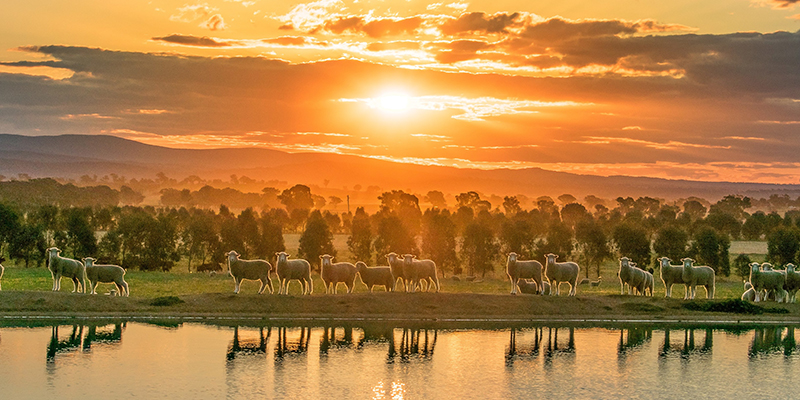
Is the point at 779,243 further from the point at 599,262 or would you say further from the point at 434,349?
the point at 434,349

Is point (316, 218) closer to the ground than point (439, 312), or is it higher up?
higher up

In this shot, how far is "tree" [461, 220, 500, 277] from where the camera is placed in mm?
85363

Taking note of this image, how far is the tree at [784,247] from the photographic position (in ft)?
277

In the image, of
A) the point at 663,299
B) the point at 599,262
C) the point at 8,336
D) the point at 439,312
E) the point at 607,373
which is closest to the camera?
the point at 607,373

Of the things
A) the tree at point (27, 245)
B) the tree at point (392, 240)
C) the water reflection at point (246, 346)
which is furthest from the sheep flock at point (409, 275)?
the tree at point (392, 240)

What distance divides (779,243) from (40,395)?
82.8 metres

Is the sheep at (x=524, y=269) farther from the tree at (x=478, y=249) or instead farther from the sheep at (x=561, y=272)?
the tree at (x=478, y=249)

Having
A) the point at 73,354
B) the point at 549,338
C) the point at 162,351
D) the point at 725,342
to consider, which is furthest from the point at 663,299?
the point at 73,354

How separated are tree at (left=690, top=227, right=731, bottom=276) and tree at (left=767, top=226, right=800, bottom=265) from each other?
19.3 ft

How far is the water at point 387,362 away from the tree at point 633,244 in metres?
36.8

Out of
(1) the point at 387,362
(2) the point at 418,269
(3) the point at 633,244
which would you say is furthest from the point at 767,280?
(1) the point at 387,362

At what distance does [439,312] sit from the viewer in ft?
161

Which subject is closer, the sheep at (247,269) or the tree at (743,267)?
the sheep at (247,269)

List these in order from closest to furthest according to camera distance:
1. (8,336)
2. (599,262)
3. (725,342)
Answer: (8,336)
(725,342)
(599,262)
